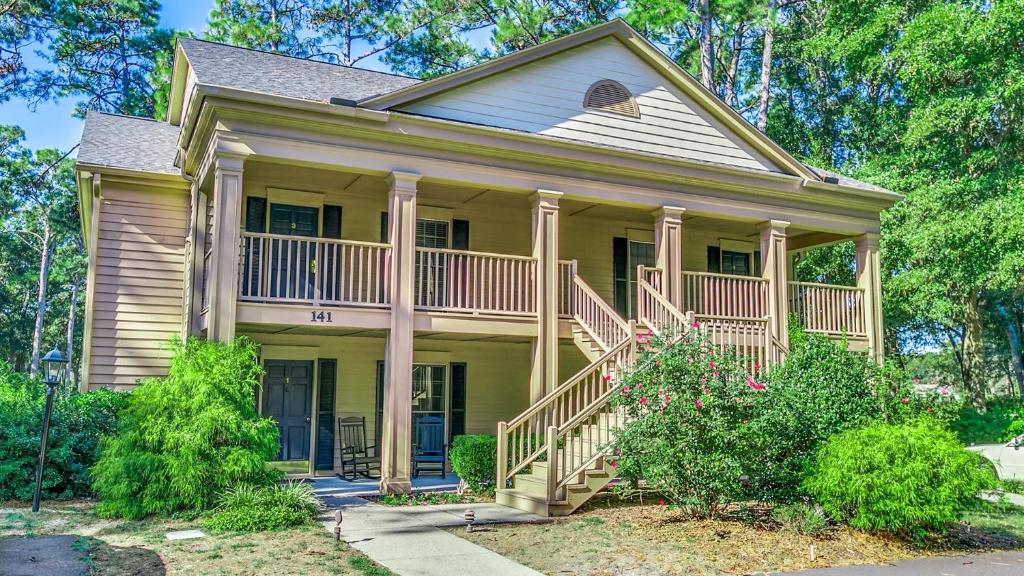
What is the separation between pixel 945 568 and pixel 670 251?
758 cm

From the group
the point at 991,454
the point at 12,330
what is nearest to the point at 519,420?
the point at 991,454

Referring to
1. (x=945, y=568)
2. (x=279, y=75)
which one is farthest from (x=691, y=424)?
(x=279, y=75)

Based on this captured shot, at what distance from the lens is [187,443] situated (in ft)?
31.9

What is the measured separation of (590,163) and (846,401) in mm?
6178

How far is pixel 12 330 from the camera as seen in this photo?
45.1 metres

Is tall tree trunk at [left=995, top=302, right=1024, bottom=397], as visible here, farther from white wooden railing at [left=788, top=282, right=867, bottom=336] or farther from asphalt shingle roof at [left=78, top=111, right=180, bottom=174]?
asphalt shingle roof at [left=78, top=111, right=180, bottom=174]

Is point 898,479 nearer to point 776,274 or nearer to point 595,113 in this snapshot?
point 776,274

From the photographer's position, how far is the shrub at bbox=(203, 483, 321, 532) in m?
8.85

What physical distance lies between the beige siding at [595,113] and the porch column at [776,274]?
1272 mm

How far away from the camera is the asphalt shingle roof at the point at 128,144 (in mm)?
14039

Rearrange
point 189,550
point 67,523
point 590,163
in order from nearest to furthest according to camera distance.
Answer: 1. point 189,550
2. point 67,523
3. point 590,163

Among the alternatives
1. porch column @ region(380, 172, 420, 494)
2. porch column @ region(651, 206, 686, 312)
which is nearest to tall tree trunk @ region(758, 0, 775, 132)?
porch column @ region(651, 206, 686, 312)

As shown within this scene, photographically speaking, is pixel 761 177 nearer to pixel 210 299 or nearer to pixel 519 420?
pixel 519 420

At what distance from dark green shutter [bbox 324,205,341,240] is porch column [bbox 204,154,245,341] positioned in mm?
3188
